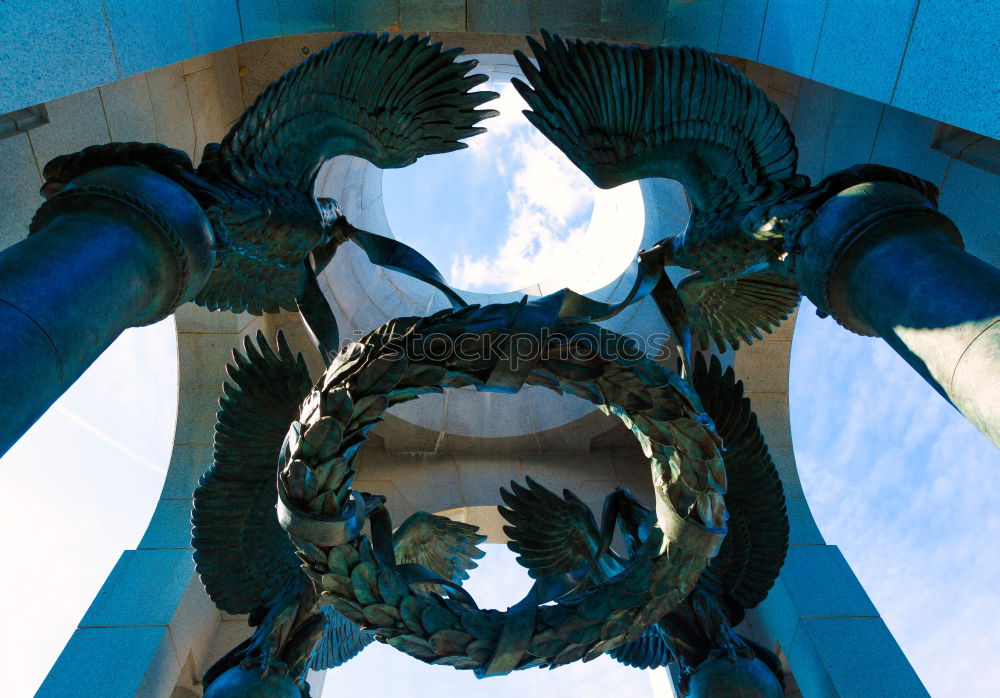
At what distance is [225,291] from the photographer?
20.3ft

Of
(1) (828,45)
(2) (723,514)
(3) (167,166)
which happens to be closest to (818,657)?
(2) (723,514)

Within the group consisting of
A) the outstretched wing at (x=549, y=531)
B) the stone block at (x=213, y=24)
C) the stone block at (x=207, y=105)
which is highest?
the stone block at (x=213, y=24)

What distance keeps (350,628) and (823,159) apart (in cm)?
677

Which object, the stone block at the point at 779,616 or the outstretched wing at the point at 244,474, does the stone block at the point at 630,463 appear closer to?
the stone block at the point at 779,616

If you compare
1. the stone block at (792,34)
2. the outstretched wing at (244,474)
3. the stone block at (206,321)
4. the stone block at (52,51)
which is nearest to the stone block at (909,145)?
the stone block at (792,34)

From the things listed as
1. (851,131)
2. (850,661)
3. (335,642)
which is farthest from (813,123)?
(335,642)

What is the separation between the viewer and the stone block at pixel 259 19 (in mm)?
6854

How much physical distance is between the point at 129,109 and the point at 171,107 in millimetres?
981

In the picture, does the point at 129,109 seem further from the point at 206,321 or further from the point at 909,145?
the point at 909,145

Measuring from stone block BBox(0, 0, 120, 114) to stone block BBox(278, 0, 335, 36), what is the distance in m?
3.21

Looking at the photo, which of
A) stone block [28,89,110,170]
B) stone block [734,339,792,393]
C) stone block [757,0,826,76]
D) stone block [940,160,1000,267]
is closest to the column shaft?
stone block [940,160,1000,267]

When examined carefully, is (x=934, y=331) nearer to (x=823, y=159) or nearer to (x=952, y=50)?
(x=952, y=50)

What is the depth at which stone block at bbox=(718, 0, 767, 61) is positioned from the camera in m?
7.24

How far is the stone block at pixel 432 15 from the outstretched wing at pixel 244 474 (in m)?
4.33
